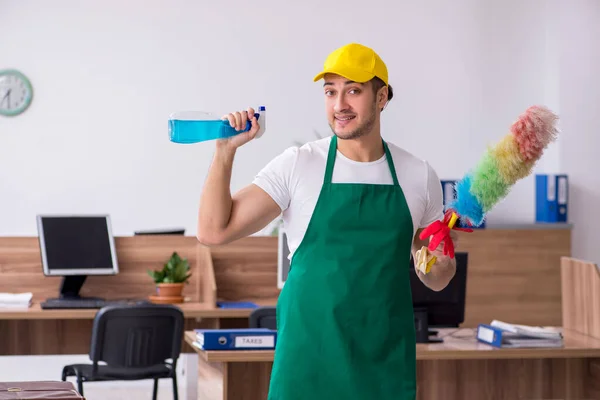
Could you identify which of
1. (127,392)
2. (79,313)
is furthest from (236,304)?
(127,392)

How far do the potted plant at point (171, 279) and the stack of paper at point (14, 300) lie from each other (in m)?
0.64

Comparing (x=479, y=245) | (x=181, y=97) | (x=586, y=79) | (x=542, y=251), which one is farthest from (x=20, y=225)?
(x=586, y=79)

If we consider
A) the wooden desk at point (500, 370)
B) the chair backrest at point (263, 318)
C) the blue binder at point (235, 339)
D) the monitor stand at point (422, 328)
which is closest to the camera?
the blue binder at point (235, 339)

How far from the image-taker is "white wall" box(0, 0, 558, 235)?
6.89m

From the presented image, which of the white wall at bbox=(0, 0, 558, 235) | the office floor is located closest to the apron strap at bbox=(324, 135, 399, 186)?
the office floor

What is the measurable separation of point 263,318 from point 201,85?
3.13m

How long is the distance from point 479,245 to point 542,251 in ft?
1.61

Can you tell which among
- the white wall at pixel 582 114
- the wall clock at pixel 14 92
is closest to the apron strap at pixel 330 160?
the wall clock at pixel 14 92

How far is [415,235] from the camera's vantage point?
2.28m

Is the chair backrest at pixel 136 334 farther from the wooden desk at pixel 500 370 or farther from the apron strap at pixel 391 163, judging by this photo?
the apron strap at pixel 391 163

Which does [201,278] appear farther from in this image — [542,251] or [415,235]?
[415,235]

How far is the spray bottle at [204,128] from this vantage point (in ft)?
6.58

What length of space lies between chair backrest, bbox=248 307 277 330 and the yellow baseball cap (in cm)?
233

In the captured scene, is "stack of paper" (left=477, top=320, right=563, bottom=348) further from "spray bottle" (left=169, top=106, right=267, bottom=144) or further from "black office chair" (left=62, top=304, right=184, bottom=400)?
"spray bottle" (left=169, top=106, right=267, bottom=144)
